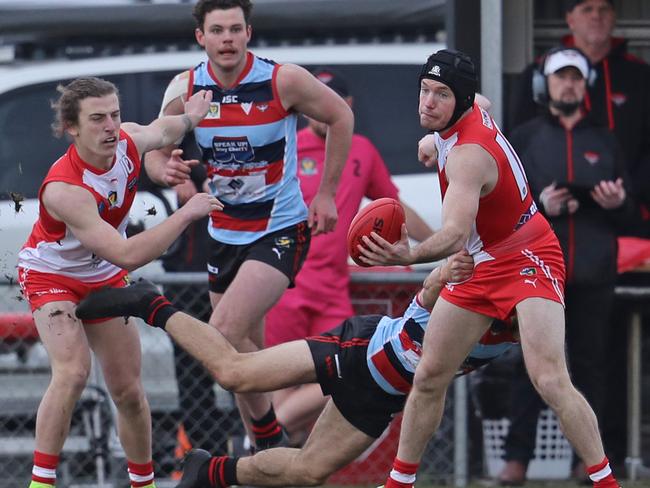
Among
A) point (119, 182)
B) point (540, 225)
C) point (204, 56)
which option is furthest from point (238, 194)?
point (204, 56)

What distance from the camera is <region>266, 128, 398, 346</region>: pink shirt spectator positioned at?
30.2 ft

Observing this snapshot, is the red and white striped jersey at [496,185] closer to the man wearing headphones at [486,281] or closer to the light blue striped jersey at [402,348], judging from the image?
the man wearing headphones at [486,281]

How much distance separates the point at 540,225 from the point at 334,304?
2.14 meters

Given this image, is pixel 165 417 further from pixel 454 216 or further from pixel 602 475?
pixel 454 216

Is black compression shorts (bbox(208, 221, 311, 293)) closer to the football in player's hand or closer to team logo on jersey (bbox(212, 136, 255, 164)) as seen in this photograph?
team logo on jersey (bbox(212, 136, 255, 164))

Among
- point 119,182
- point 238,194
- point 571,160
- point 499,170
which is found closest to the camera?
point 499,170

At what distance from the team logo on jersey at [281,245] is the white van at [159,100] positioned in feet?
5.38

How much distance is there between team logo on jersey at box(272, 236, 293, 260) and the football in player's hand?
1413mm

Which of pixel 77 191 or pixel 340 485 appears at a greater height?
pixel 77 191

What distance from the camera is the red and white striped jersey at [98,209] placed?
24.2 feet

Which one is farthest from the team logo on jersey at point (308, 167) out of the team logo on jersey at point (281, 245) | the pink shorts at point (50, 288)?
the pink shorts at point (50, 288)

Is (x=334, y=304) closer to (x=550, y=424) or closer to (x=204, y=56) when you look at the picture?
(x=550, y=424)

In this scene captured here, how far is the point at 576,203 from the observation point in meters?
8.93

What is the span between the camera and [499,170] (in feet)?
22.9
